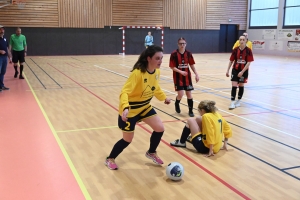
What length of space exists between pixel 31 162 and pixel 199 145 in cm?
241

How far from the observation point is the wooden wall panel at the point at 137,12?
27.8m

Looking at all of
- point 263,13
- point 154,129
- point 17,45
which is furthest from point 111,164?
point 263,13

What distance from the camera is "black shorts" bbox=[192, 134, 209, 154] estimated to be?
16.8ft

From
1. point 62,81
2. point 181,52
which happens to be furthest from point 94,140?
point 62,81

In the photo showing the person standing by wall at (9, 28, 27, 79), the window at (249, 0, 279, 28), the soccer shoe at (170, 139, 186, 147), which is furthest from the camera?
the window at (249, 0, 279, 28)

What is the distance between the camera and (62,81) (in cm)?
1284

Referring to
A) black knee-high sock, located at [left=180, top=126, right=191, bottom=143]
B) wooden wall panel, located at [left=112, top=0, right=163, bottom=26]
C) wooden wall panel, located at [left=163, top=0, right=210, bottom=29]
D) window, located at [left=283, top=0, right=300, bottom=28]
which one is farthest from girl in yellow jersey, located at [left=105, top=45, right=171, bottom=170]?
wooden wall panel, located at [left=163, top=0, right=210, bottom=29]

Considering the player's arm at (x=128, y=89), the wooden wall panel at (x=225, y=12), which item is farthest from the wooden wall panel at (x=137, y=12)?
the player's arm at (x=128, y=89)

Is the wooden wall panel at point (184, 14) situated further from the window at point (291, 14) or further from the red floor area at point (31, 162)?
the red floor area at point (31, 162)

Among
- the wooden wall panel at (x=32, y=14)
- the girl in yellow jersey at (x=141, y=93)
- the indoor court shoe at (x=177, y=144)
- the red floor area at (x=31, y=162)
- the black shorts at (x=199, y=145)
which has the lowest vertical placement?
the red floor area at (x=31, y=162)

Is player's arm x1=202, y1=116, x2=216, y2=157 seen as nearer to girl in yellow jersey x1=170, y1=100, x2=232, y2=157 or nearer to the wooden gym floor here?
girl in yellow jersey x1=170, y1=100, x2=232, y2=157

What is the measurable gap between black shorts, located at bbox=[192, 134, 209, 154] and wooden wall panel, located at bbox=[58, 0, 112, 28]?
23.3m

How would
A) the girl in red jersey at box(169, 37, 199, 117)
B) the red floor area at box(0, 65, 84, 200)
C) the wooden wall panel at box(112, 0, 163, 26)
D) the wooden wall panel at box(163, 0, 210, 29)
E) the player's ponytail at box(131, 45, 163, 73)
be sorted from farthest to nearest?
the wooden wall panel at box(163, 0, 210, 29) → the wooden wall panel at box(112, 0, 163, 26) → the girl in red jersey at box(169, 37, 199, 117) → the player's ponytail at box(131, 45, 163, 73) → the red floor area at box(0, 65, 84, 200)

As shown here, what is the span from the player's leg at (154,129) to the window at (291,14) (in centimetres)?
2549
